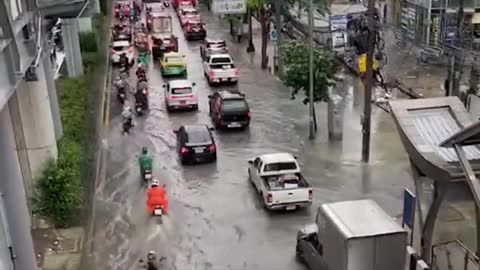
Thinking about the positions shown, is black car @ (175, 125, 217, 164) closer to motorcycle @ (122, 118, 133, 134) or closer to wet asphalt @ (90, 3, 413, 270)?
wet asphalt @ (90, 3, 413, 270)

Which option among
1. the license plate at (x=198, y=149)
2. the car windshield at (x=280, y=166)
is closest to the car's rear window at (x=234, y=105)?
the license plate at (x=198, y=149)

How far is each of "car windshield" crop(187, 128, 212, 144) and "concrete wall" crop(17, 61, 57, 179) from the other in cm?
571

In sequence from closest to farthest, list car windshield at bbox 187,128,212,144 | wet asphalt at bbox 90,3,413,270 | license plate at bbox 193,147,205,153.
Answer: wet asphalt at bbox 90,3,413,270 < license plate at bbox 193,147,205,153 < car windshield at bbox 187,128,212,144

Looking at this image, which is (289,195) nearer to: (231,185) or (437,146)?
(231,185)

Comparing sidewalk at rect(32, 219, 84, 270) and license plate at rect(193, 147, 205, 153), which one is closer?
sidewalk at rect(32, 219, 84, 270)

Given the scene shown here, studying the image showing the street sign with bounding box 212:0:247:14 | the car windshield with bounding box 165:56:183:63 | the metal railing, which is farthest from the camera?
the car windshield with bounding box 165:56:183:63

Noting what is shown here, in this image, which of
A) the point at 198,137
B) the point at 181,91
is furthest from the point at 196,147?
the point at 181,91

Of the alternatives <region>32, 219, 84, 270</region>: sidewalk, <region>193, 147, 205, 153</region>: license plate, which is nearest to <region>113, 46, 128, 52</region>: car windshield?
<region>193, 147, 205, 153</region>: license plate

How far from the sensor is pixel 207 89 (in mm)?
35688

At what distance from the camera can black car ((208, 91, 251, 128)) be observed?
92.5 ft

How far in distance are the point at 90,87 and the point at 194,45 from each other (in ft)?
62.6

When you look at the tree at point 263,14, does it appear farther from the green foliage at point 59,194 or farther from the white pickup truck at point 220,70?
the green foliage at point 59,194

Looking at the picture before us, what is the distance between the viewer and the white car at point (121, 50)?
40.5m

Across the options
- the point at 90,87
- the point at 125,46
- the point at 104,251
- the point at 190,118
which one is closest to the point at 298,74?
the point at 190,118
